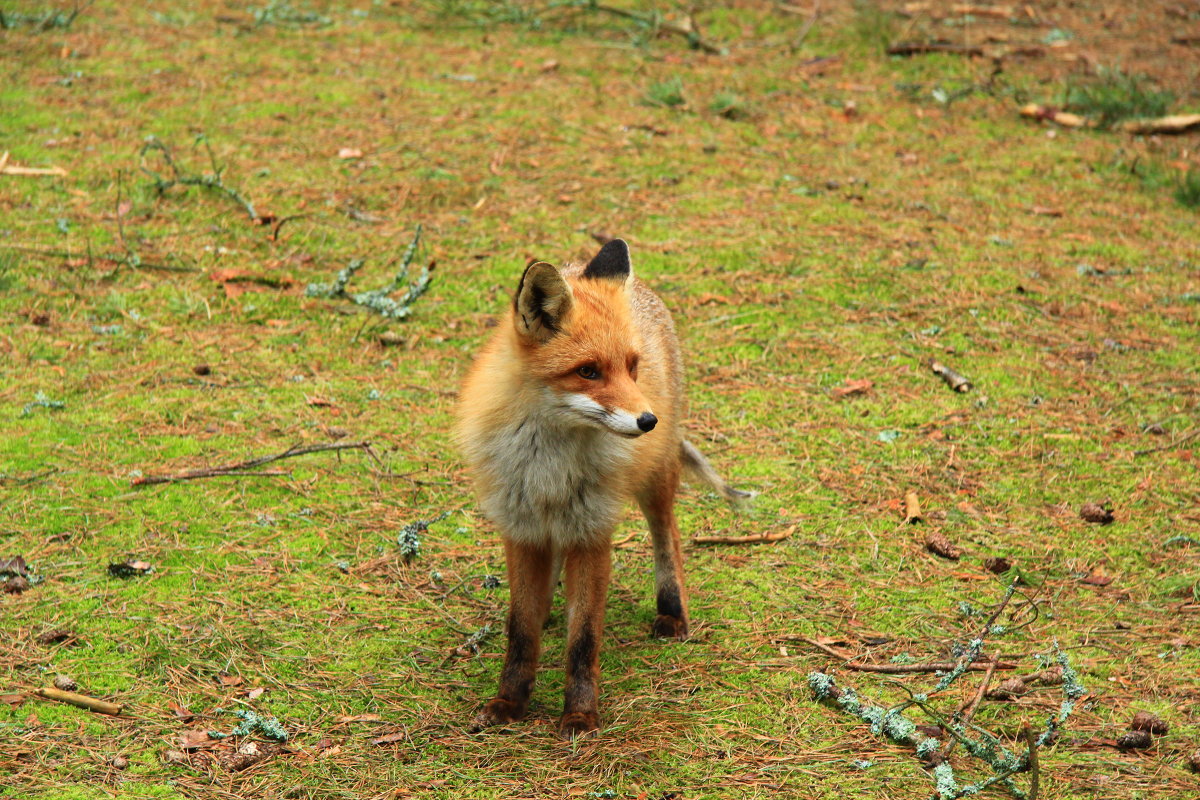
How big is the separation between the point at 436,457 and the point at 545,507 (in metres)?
1.97

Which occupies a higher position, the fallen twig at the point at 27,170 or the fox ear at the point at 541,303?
the fox ear at the point at 541,303

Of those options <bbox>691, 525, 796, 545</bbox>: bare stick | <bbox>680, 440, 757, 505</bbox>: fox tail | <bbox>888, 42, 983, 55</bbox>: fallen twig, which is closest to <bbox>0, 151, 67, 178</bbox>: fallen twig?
<bbox>680, 440, 757, 505</bbox>: fox tail

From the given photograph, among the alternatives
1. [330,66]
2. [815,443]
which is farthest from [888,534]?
[330,66]

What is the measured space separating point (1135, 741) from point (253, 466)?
4234 millimetres

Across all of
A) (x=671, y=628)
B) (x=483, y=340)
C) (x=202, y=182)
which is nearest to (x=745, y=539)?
(x=671, y=628)

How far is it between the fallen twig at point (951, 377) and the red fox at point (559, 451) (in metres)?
2.92

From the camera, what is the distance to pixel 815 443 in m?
6.22

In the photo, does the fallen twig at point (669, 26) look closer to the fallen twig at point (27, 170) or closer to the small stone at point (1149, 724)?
the fallen twig at point (27, 170)

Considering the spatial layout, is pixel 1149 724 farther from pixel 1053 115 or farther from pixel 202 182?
pixel 1053 115

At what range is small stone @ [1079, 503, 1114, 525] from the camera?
217 inches

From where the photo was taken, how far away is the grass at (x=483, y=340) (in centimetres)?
413

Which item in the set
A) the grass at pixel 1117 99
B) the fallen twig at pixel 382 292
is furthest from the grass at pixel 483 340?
the grass at pixel 1117 99

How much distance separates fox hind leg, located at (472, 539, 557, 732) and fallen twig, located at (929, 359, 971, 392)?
343 centimetres

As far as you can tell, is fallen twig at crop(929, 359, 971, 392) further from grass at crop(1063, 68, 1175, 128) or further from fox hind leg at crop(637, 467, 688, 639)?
grass at crop(1063, 68, 1175, 128)
